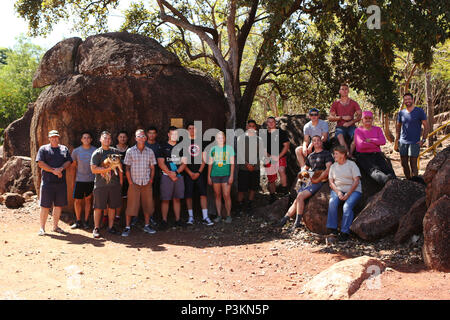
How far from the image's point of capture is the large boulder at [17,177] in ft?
36.7

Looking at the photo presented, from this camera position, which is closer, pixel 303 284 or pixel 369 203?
pixel 303 284

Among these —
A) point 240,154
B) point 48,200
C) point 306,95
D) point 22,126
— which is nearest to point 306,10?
point 306,95

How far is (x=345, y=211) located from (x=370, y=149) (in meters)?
1.55

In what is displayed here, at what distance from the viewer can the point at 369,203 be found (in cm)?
680

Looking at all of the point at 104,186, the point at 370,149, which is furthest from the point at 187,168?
the point at 370,149

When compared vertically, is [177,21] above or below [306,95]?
above

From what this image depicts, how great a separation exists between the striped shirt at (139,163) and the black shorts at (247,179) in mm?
2112

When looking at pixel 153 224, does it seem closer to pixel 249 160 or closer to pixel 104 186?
pixel 104 186

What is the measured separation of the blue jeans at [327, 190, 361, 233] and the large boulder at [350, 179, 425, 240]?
11 centimetres

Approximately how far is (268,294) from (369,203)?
2756 mm

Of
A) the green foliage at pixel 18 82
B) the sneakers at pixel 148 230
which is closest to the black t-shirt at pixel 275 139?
the sneakers at pixel 148 230

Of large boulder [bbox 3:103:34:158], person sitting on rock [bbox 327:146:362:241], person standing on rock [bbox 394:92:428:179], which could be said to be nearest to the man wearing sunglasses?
person sitting on rock [bbox 327:146:362:241]

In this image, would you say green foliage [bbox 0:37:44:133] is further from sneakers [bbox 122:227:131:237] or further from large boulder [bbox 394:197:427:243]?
large boulder [bbox 394:197:427:243]

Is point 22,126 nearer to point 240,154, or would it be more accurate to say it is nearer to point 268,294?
point 240,154
